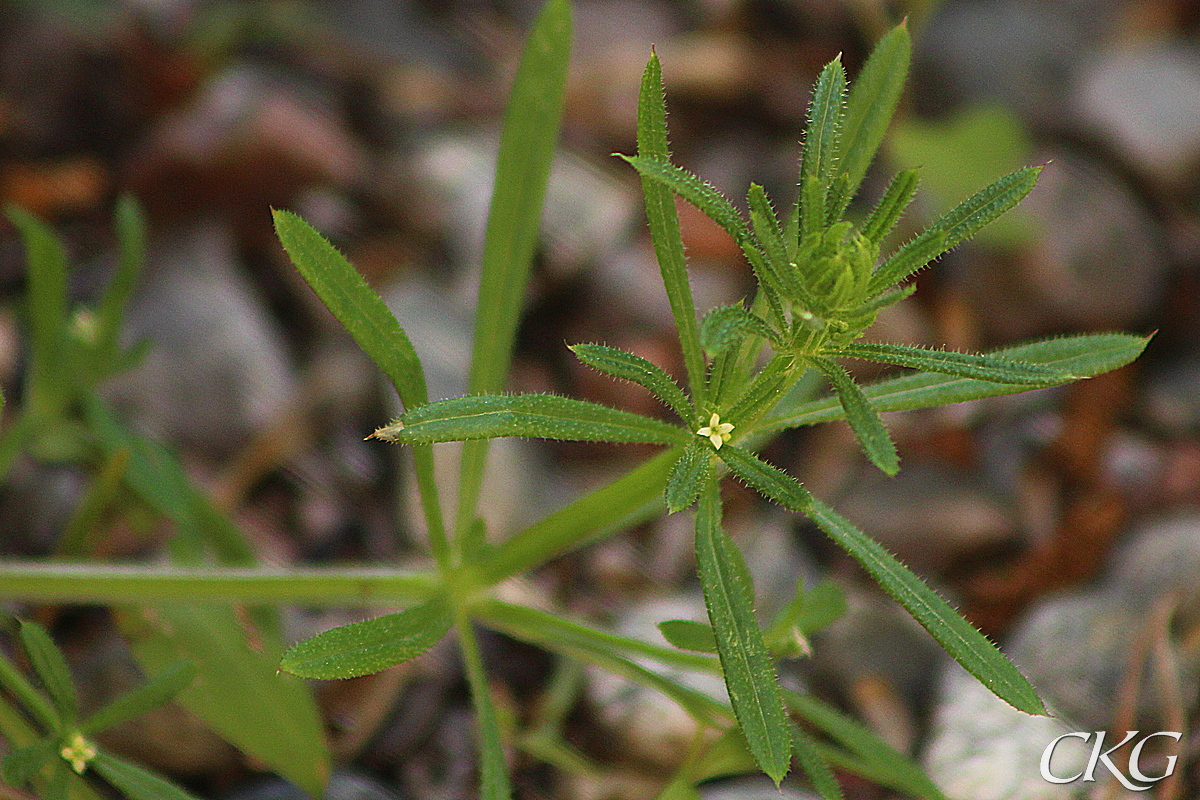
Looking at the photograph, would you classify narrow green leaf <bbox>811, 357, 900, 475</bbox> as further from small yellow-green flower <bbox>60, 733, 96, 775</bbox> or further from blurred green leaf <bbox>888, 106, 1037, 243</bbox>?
blurred green leaf <bbox>888, 106, 1037, 243</bbox>

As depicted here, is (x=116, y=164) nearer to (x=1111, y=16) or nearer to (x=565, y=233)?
(x=565, y=233)

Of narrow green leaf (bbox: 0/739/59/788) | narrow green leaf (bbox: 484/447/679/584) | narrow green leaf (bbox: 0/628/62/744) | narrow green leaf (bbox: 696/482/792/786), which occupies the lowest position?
narrow green leaf (bbox: 0/739/59/788)

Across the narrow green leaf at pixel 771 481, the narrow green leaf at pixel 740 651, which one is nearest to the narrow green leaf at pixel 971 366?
the narrow green leaf at pixel 771 481

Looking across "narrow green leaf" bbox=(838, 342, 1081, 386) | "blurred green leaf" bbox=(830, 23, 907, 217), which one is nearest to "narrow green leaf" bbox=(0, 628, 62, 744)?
"narrow green leaf" bbox=(838, 342, 1081, 386)

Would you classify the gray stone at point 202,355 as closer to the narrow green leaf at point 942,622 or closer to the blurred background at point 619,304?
the blurred background at point 619,304

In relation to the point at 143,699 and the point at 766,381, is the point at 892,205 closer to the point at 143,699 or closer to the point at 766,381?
the point at 766,381

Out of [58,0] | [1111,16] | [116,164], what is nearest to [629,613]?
[116,164]

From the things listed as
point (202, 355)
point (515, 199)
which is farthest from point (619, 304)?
point (515, 199)
